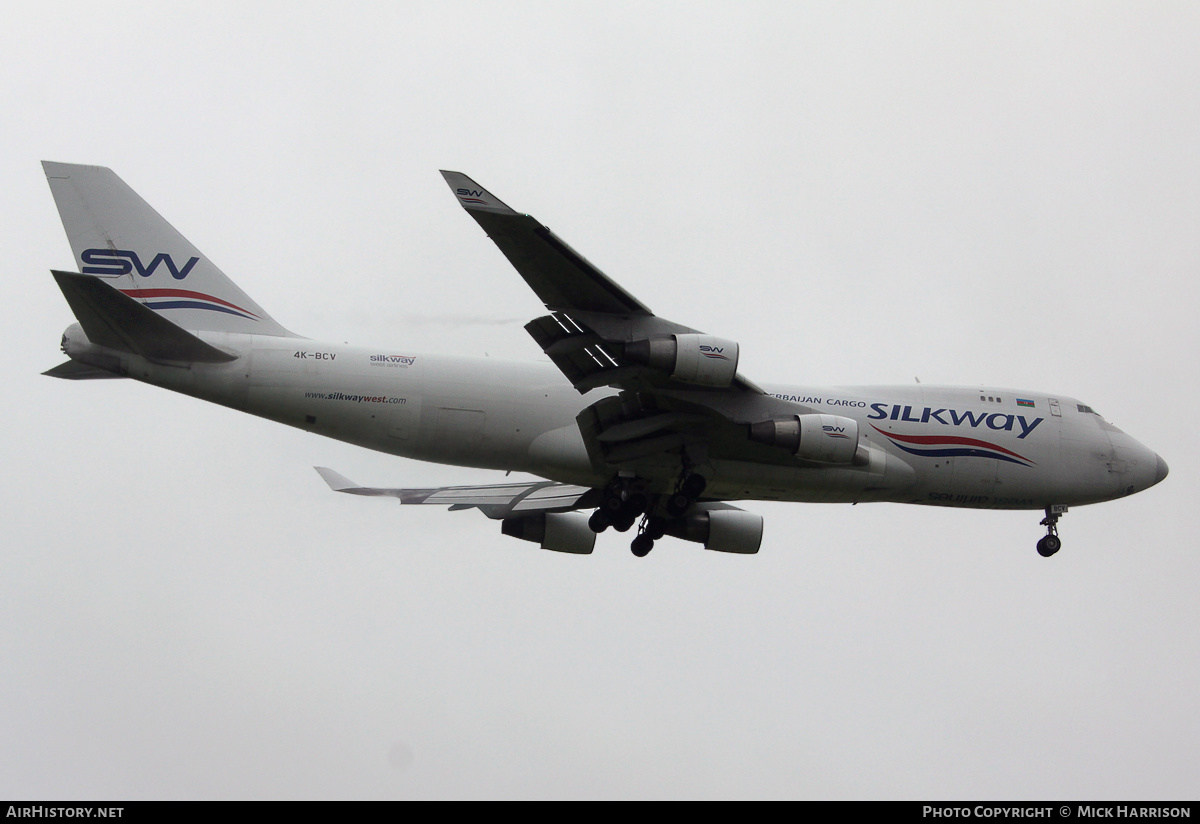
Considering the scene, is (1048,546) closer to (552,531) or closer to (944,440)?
(944,440)

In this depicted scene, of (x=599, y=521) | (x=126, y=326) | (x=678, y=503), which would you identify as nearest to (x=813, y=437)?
(x=678, y=503)

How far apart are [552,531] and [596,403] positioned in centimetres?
554

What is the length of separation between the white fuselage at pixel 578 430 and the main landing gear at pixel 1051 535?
0.20 meters

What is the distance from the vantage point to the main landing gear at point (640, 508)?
20625mm

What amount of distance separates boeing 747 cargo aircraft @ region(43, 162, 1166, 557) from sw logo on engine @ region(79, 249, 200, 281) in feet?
0.13

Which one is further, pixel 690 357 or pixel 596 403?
pixel 596 403

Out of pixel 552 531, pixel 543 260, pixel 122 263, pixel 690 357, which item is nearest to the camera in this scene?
pixel 543 260

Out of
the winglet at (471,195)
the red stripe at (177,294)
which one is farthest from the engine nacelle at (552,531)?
the winglet at (471,195)

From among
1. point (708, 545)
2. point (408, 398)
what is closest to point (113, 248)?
point (408, 398)

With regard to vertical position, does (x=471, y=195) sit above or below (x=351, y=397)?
above

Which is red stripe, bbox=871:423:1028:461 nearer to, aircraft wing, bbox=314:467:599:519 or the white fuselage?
the white fuselage

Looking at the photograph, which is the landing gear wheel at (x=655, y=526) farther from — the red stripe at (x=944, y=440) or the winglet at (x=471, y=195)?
the winglet at (x=471, y=195)

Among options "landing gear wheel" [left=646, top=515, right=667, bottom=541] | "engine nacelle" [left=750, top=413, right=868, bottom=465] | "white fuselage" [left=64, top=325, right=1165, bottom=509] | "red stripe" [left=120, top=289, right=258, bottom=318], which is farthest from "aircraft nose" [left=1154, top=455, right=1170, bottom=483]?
"red stripe" [left=120, top=289, right=258, bottom=318]

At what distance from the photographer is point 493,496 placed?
979 inches
